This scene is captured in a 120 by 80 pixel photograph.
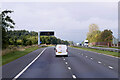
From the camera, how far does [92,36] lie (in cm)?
14338

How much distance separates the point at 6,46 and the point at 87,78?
30.1m

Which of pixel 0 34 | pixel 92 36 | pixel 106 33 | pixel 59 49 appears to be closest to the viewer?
pixel 59 49

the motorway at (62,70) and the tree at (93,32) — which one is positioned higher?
the tree at (93,32)

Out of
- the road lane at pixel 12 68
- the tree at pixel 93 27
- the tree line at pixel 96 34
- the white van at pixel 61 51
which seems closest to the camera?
the road lane at pixel 12 68

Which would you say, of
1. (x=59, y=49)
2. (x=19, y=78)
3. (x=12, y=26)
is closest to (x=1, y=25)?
(x=12, y=26)

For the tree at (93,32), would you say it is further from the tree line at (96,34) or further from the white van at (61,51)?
the white van at (61,51)

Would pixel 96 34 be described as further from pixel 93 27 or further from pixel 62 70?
pixel 62 70

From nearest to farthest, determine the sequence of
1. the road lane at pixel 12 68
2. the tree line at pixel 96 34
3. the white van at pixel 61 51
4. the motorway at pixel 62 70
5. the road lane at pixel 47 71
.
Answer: the motorway at pixel 62 70 < the road lane at pixel 47 71 < the road lane at pixel 12 68 < the white van at pixel 61 51 < the tree line at pixel 96 34

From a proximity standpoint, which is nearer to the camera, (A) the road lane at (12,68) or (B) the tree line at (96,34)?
(A) the road lane at (12,68)

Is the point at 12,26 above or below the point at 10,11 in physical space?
below

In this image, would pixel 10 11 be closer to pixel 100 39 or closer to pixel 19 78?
pixel 19 78

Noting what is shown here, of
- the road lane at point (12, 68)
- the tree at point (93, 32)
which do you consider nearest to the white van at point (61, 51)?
the road lane at point (12, 68)

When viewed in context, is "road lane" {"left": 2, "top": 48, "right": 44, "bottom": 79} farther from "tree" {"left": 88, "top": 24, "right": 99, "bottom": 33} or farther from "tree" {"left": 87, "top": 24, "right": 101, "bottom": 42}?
"tree" {"left": 88, "top": 24, "right": 99, "bottom": 33}

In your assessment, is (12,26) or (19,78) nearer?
(19,78)
